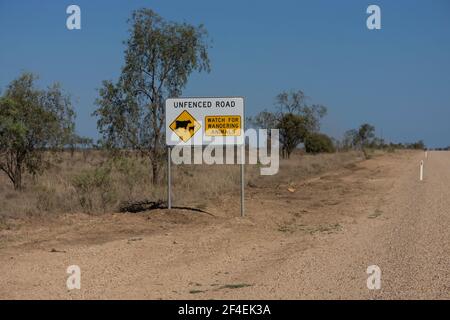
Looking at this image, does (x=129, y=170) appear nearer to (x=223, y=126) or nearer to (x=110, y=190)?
(x=110, y=190)

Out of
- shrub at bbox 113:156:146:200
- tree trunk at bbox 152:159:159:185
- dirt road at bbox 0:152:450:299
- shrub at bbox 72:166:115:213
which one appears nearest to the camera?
dirt road at bbox 0:152:450:299

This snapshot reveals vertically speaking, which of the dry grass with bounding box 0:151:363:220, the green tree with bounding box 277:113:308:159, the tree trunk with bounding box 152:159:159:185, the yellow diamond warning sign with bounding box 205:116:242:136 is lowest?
the dry grass with bounding box 0:151:363:220

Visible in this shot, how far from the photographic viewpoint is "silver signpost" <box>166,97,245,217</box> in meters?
14.8

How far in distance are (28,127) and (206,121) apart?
9.20 m

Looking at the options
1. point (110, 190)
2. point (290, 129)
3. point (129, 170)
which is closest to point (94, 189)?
point (110, 190)

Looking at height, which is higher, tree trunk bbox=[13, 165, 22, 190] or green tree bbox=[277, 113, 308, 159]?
green tree bbox=[277, 113, 308, 159]

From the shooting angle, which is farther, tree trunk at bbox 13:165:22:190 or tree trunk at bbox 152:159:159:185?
tree trunk at bbox 13:165:22:190

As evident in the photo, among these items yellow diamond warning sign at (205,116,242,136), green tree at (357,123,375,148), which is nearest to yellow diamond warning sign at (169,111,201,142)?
yellow diamond warning sign at (205,116,242,136)

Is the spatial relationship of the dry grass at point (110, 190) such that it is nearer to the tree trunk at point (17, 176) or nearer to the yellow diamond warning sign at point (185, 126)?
the tree trunk at point (17, 176)

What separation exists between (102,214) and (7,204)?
2.75m

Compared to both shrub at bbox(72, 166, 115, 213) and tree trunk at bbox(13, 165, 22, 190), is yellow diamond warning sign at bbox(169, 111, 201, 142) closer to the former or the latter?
shrub at bbox(72, 166, 115, 213)

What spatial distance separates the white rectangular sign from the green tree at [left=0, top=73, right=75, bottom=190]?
7551 mm

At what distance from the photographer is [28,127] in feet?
69.7
